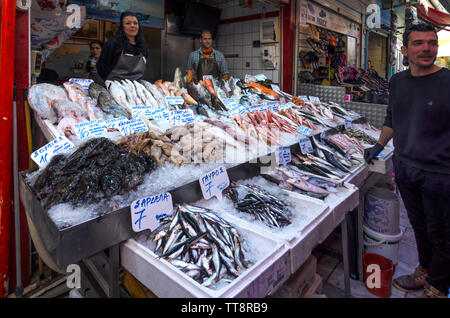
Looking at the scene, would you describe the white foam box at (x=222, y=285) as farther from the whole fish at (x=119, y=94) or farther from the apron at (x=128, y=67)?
the apron at (x=128, y=67)

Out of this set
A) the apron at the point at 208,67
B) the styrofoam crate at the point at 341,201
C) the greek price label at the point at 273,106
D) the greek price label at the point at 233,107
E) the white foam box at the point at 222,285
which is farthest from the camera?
the apron at the point at 208,67

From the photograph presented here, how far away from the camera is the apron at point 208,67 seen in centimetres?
606

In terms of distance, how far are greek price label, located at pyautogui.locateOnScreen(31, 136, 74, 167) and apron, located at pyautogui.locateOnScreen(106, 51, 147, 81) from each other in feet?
7.51

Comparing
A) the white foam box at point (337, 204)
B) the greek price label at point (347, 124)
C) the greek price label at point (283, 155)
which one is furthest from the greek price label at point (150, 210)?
the greek price label at point (347, 124)

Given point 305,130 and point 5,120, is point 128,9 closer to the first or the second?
point 5,120

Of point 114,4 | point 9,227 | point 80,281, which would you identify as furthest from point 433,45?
point 114,4

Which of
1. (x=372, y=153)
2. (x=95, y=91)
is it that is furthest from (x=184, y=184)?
(x=372, y=153)

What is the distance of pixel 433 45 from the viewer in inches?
91.6

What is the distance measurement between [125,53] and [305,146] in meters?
2.78

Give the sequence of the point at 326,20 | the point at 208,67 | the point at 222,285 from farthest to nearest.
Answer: the point at 326,20, the point at 208,67, the point at 222,285

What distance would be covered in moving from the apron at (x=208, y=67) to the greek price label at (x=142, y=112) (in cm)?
340

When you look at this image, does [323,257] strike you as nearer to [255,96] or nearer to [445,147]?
[445,147]

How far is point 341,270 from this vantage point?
324 centimetres

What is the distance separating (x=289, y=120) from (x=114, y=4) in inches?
208
